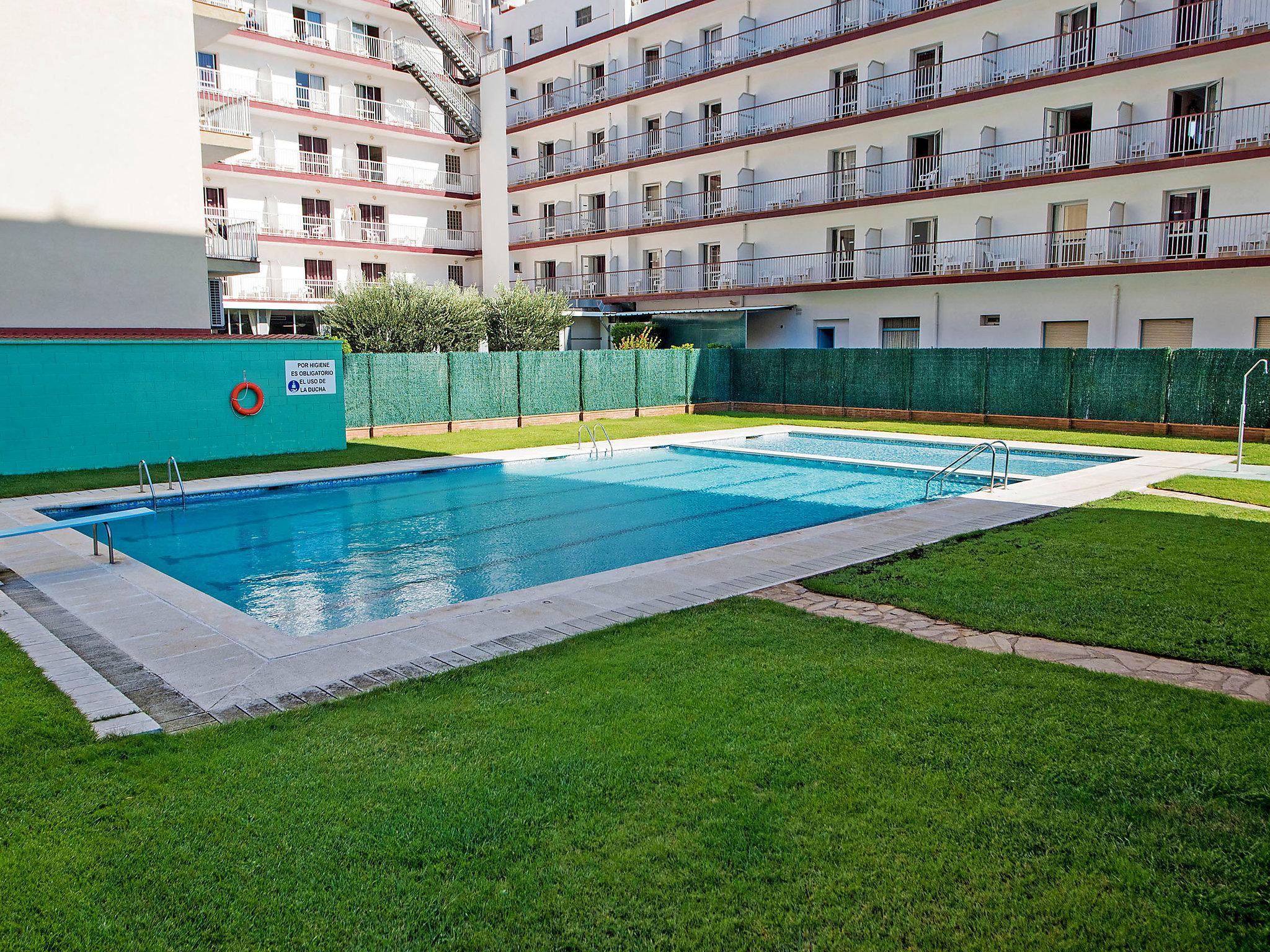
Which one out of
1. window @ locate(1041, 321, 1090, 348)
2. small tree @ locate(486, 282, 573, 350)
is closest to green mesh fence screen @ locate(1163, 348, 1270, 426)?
window @ locate(1041, 321, 1090, 348)

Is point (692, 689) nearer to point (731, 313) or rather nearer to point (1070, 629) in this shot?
point (1070, 629)

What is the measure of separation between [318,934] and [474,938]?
0.57 m

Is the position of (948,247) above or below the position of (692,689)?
above

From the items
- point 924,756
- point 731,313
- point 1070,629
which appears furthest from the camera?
point 731,313

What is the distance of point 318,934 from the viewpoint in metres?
3.33

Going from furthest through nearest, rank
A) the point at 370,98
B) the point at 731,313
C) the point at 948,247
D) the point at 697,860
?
the point at 370,98 → the point at 731,313 → the point at 948,247 → the point at 697,860

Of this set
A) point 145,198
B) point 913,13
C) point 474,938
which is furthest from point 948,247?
point 474,938

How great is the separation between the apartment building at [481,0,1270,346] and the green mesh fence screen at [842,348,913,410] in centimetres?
438

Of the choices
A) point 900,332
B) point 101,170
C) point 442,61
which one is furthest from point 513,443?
point 442,61

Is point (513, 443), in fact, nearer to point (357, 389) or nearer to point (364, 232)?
point (357, 389)

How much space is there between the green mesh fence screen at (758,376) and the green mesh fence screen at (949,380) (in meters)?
4.73

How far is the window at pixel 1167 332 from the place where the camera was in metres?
25.3

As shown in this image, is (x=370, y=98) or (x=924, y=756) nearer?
(x=924, y=756)

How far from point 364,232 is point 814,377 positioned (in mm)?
23013
